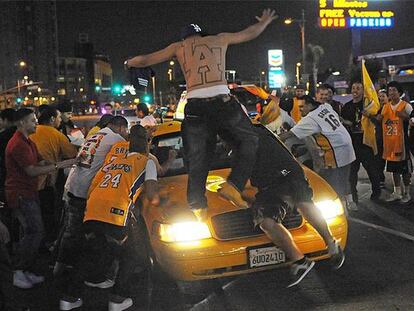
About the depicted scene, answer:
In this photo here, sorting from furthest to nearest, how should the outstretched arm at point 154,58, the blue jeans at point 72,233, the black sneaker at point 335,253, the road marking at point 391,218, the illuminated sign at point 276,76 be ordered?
the illuminated sign at point 276,76 → the road marking at point 391,218 → the blue jeans at point 72,233 → the outstretched arm at point 154,58 → the black sneaker at point 335,253

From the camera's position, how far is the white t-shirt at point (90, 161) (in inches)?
210

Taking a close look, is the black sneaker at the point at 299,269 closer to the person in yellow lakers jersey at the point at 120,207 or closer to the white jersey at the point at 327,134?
the person in yellow lakers jersey at the point at 120,207

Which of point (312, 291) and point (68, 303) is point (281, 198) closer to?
point (312, 291)

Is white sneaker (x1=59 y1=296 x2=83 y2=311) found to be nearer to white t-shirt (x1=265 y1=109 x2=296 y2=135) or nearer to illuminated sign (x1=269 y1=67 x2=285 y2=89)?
white t-shirt (x1=265 y1=109 x2=296 y2=135)

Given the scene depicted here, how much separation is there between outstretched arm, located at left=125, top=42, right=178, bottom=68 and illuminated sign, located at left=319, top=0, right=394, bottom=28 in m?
42.1

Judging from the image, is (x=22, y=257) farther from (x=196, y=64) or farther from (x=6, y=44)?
(x=6, y=44)

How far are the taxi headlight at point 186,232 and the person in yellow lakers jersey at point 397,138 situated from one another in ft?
16.5

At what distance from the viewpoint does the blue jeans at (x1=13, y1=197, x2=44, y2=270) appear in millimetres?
5492

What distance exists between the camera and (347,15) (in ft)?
149

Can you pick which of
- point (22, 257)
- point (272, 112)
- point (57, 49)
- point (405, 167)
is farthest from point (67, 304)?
point (57, 49)

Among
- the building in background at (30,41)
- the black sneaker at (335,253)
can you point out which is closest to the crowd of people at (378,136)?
the black sneaker at (335,253)

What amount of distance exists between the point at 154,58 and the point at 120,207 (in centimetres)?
143

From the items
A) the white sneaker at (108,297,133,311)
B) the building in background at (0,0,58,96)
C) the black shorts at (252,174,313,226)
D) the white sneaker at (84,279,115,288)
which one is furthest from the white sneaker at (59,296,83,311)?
the building in background at (0,0,58,96)

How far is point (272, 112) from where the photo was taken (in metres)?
9.15
